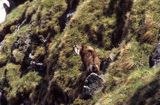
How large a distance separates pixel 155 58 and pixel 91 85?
15.3 feet

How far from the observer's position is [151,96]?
19.5m

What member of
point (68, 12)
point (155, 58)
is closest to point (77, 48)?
point (68, 12)

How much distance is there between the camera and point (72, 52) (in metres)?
30.6

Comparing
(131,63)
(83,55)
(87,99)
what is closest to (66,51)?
(83,55)

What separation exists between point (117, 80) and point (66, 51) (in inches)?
264

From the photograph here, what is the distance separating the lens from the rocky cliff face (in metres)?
24.3

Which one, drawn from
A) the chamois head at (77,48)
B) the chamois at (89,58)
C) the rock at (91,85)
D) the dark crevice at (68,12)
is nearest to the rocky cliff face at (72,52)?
the dark crevice at (68,12)

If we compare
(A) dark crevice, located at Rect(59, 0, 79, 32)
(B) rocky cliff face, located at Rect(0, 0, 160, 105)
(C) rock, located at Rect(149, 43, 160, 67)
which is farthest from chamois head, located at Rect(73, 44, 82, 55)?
(C) rock, located at Rect(149, 43, 160, 67)

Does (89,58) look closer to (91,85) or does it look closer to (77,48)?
(91,85)

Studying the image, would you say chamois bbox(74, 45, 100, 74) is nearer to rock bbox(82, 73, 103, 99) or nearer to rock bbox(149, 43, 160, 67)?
rock bbox(82, 73, 103, 99)

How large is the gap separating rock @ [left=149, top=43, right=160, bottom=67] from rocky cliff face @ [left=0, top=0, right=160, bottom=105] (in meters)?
0.37

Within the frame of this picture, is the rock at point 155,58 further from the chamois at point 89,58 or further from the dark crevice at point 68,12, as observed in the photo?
the dark crevice at point 68,12

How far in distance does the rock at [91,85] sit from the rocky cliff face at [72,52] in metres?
0.17

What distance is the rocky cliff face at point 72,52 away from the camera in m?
24.3
